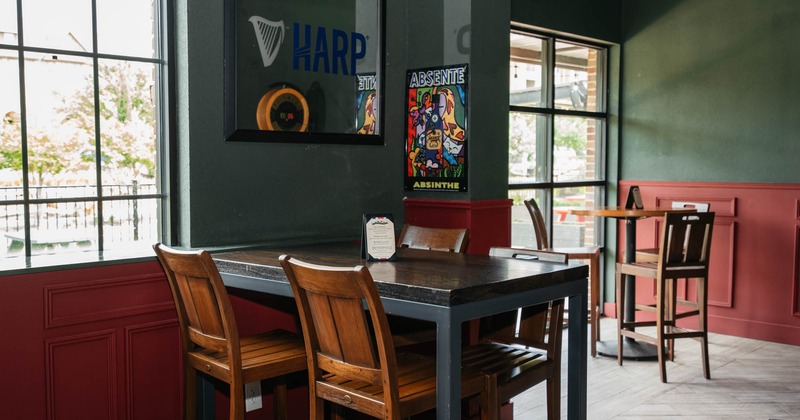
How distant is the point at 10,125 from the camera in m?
3.07

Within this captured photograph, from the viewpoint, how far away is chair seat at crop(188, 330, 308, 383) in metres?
2.81

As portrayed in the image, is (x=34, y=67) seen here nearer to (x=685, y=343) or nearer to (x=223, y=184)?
(x=223, y=184)

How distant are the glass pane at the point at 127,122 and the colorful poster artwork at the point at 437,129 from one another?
1567 mm

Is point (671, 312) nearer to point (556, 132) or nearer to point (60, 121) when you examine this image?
point (556, 132)

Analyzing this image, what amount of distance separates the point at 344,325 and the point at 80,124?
168 cm

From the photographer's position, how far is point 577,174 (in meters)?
6.43

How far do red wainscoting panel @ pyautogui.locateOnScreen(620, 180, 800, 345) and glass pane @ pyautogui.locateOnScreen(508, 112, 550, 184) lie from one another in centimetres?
122

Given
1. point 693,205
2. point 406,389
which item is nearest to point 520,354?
point 406,389

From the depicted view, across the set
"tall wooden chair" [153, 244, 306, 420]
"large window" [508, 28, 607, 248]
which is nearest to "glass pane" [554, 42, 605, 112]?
"large window" [508, 28, 607, 248]

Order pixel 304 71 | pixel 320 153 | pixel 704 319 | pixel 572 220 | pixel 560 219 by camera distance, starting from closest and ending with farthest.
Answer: pixel 304 71, pixel 320 153, pixel 704 319, pixel 560 219, pixel 572 220

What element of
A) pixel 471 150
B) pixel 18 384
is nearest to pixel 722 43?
pixel 471 150

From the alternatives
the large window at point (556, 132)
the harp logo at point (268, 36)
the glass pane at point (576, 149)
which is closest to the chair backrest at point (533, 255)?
the harp logo at point (268, 36)

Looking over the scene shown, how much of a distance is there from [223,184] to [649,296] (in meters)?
4.20

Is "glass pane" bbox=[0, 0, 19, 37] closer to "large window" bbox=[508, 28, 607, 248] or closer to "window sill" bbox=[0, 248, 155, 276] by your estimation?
"window sill" bbox=[0, 248, 155, 276]
